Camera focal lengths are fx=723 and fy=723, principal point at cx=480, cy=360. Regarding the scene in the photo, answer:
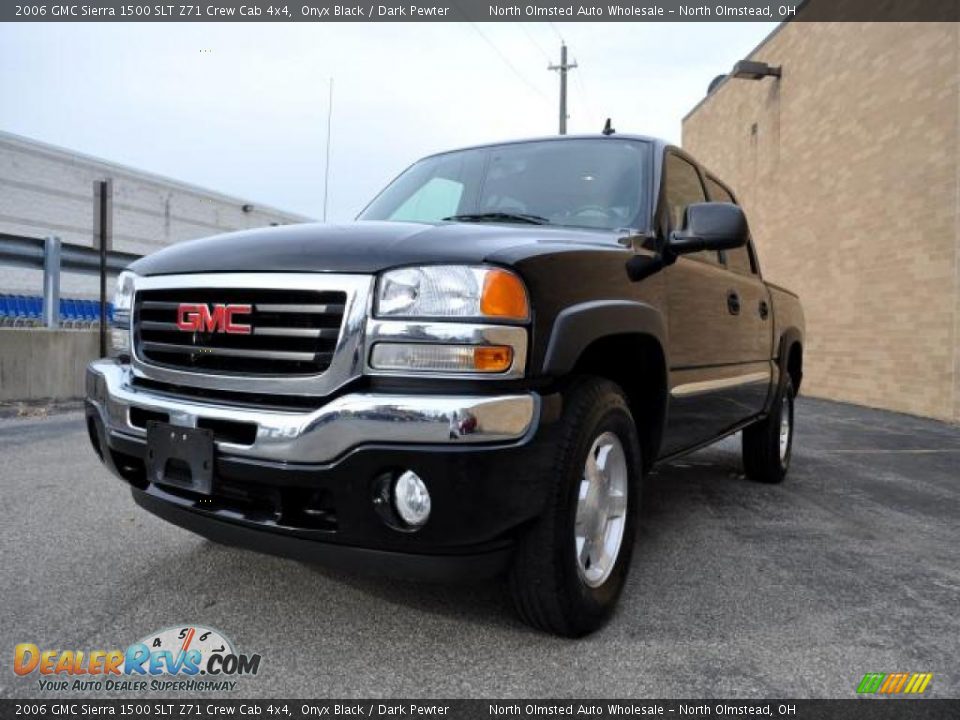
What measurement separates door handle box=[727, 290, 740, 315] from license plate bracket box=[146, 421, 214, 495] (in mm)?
2692

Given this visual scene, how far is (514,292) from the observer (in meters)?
1.98

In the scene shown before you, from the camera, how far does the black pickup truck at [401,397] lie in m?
1.90

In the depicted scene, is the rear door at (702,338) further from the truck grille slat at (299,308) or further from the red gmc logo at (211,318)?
the red gmc logo at (211,318)

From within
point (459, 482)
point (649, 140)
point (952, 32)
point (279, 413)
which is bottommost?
point (459, 482)

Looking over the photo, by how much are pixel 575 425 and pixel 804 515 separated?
2.57 metres

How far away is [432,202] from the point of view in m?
3.49

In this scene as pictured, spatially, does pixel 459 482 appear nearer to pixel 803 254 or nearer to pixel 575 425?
pixel 575 425

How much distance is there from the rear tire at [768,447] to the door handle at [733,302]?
1.20 metres

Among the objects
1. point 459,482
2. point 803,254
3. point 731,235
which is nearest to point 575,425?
point 459,482

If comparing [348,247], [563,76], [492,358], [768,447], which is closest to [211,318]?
[348,247]

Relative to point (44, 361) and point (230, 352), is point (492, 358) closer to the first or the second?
point (230, 352)

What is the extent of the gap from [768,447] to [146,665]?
3971 mm

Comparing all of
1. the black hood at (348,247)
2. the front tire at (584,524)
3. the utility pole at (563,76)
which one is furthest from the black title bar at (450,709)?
the utility pole at (563,76)

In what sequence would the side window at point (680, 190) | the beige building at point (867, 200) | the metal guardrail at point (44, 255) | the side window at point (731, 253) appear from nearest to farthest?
1. the side window at point (680, 190)
2. the side window at point (731, 253)
3. the metal guardrail at point (44, 255)
4. the beige building at point (867, 200)
